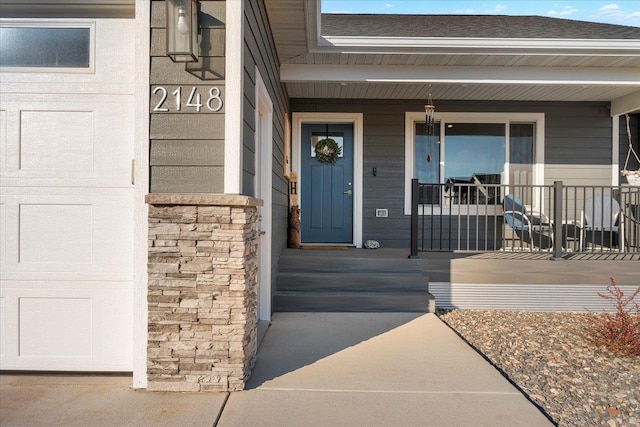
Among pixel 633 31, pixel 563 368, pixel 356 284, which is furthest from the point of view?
pixel 633 31

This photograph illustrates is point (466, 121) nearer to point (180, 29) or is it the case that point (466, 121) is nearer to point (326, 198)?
point (326, 198)

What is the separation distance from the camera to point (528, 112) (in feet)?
22.1

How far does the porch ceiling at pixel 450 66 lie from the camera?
16.1 ft

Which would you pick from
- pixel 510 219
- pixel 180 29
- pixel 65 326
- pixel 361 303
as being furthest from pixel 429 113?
pixel 65 326

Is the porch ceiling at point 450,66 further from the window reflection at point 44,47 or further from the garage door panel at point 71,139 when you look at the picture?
the garage door panel at point 71,139

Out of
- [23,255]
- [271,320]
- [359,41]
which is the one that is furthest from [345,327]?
[359,41]

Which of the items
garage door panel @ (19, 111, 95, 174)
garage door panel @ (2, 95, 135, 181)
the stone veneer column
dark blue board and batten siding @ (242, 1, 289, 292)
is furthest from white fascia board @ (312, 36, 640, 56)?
the stone veneer column

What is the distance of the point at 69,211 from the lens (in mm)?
2910

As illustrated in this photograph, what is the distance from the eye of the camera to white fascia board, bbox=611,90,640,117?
6.15 meters

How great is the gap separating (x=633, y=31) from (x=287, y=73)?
450 centimetres

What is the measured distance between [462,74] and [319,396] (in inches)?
168

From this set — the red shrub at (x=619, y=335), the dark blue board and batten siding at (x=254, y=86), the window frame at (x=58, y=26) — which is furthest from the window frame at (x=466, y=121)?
the window frame at (x=58, y=26)

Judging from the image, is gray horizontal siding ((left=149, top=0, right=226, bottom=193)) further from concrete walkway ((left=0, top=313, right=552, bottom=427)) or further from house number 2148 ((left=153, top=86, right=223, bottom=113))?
concrete walkway ((left=0, top=313, right=552, bottom=427))

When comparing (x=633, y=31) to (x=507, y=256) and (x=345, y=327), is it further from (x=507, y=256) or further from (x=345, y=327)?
(x=345, y=327)
